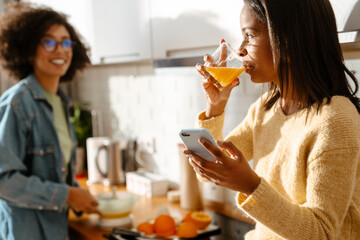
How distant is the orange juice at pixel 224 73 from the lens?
1.09 metres

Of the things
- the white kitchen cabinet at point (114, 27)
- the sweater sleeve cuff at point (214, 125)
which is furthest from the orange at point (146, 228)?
the white kitchen cabinet at point (114, 27)

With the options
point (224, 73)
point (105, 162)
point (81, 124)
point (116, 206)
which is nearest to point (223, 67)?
point (224, 73)

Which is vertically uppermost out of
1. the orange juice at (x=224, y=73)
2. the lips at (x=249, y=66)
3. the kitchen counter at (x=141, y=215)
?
the lips at (x=249, y=66)

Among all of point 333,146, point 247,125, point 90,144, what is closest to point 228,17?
point 247,125

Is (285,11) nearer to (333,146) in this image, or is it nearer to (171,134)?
(333,146)

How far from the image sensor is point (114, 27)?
2105mm

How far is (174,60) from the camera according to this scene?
4.98ft

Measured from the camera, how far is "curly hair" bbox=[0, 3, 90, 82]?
1984 mm

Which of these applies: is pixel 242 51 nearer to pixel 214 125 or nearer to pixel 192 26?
pixel 214 125

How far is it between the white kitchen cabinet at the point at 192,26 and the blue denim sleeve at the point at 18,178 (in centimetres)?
64

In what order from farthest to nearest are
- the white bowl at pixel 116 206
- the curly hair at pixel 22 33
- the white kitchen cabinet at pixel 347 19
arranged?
the curly hair at pixel 22 33, the white bowl at pixel 116 206, the white kitchen cabinet at pixel 347 19

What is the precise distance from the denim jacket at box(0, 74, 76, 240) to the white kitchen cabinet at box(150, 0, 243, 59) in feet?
1.84

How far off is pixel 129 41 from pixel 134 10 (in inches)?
5.9

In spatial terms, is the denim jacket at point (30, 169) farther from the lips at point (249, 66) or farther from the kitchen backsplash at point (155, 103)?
the lips at point (249, 66)
